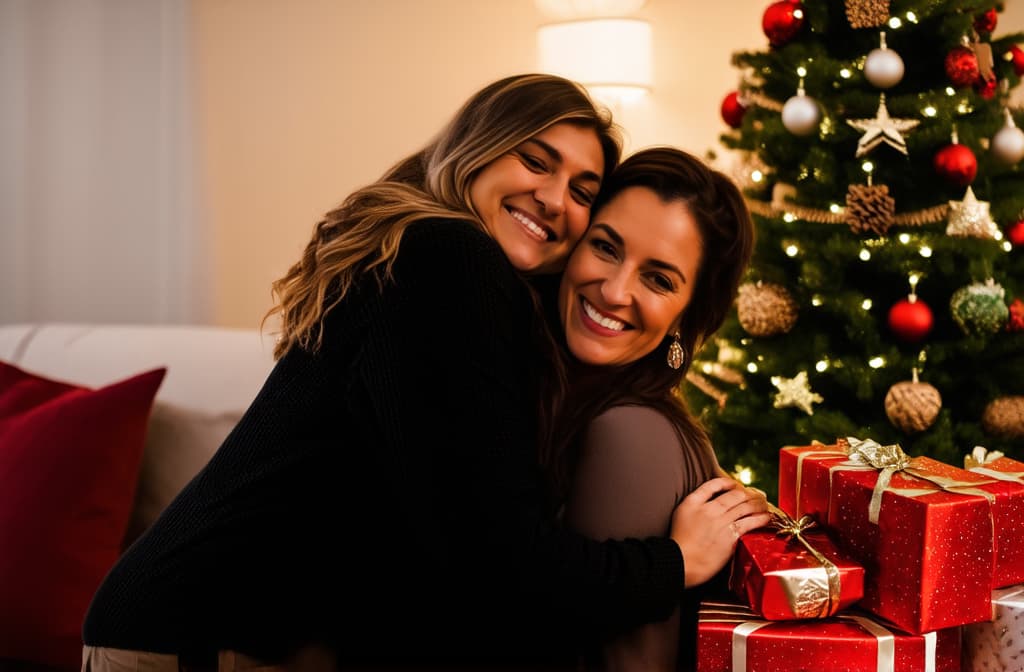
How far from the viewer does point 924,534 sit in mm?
1088

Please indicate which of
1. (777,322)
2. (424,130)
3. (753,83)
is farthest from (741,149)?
(424,130)

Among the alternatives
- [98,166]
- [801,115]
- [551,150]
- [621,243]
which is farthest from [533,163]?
[98,166]

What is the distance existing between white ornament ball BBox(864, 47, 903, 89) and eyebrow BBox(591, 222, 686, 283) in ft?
2.97

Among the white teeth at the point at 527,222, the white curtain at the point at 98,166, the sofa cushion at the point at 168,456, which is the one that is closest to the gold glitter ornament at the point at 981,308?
the white teeth at the point at 527,222

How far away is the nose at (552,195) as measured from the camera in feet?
4.68

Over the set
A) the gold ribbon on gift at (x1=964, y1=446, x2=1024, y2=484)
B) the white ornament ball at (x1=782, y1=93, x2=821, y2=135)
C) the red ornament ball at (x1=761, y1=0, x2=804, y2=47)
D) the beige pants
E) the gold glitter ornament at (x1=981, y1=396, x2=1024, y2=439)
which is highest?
the red ornament ball at (x1=761, y1=0, x2=804, y2=47)

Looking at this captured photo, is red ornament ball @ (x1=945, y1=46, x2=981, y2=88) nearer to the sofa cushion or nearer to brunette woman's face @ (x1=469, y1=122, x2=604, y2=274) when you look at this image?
brunette woman's face @ (x1=469, y1=122, x2=604, y2=274)

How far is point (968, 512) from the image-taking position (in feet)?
3.67

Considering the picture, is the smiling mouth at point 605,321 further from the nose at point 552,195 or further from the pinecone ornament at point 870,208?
the pinecone ornament at point 870,208

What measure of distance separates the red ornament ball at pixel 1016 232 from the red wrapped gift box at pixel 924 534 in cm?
105

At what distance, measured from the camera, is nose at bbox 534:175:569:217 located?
4.68 feet

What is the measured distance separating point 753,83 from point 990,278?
70 centimetres

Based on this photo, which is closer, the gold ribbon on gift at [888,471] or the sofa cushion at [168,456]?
the gold ribbon on gift at [888,471]

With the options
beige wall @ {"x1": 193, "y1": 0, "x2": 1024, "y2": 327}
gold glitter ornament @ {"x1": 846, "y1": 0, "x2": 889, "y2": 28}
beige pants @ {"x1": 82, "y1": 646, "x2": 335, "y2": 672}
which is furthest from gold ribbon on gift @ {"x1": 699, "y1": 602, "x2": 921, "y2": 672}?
beige wall @ {"x1": 193, "y1": 0, "x2": 1024, "y2": 327}
